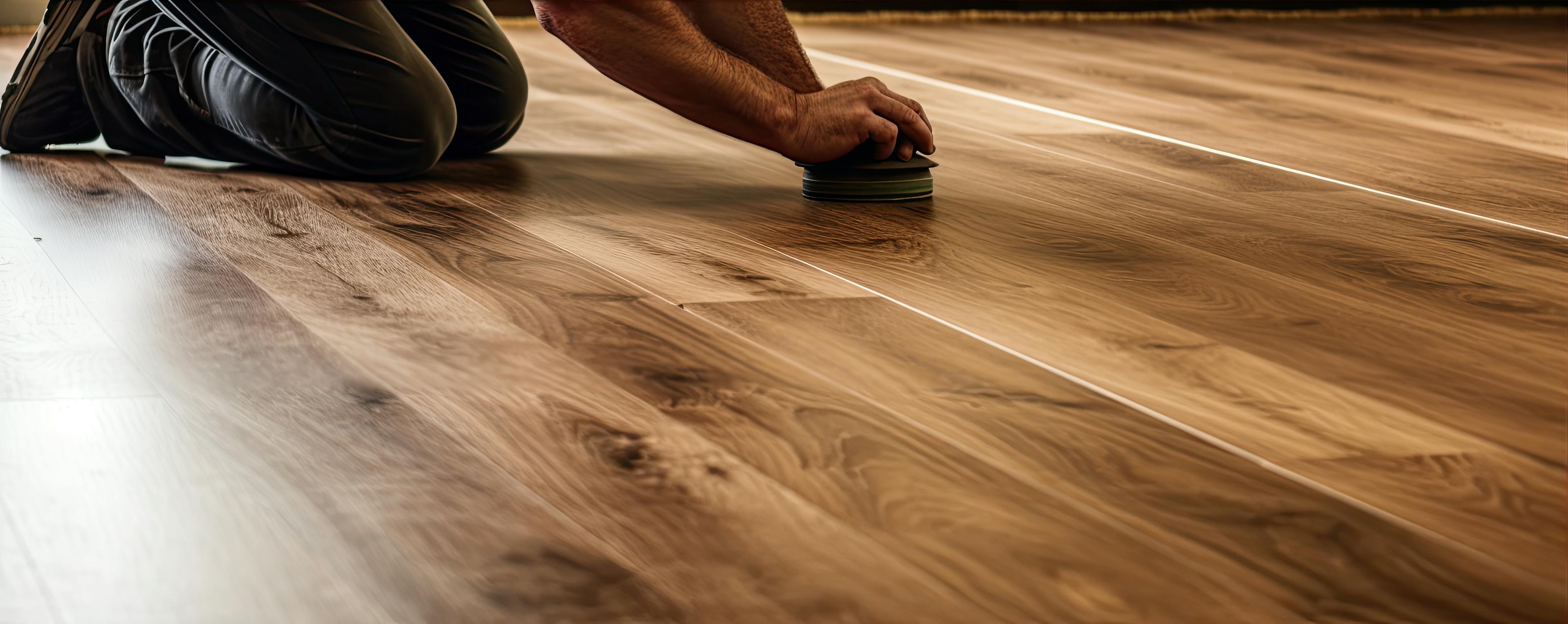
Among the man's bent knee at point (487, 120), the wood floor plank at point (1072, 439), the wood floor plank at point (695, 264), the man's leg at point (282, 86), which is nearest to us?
the wood floor plank at point (1072, 439)

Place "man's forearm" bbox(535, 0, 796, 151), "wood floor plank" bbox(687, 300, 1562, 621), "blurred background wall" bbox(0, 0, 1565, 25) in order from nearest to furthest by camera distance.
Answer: "wood floor plank" bbox(687, 300, 1562, 621)
"man's forearm" bbox(535, 0, 796, 151)
"blurred background wall" bbox(0, 0, 1565, 25)

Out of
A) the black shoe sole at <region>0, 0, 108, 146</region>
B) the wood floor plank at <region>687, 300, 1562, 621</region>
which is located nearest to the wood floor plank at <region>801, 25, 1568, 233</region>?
the wood floor plank at <region>687, 300, 1562, 621</region>

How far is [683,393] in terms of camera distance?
85 centimetres

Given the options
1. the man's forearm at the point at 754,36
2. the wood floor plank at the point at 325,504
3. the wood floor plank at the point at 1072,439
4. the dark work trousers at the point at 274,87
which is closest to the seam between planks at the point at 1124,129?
the man's forearm at the point at 754,36

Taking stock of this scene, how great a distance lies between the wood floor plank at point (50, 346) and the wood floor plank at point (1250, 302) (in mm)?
431

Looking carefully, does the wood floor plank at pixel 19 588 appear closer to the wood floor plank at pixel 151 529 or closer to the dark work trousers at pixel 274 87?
the wood floor plank at pixel 151 529

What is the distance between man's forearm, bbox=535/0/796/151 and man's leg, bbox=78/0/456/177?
0.72 ft

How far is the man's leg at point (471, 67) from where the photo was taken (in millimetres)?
1790

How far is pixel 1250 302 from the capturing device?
1.11 metres

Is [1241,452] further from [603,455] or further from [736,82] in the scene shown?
[736,82]

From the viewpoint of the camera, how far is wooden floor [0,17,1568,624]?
0.60 meters

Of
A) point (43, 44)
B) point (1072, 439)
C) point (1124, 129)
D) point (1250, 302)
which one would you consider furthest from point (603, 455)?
point (1124, 129)

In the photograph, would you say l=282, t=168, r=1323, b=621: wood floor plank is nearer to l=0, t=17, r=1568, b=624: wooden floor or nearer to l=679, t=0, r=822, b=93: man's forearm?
l=0, t=17, r=1568, b=624: wooden floor

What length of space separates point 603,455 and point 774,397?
0.44 feet
